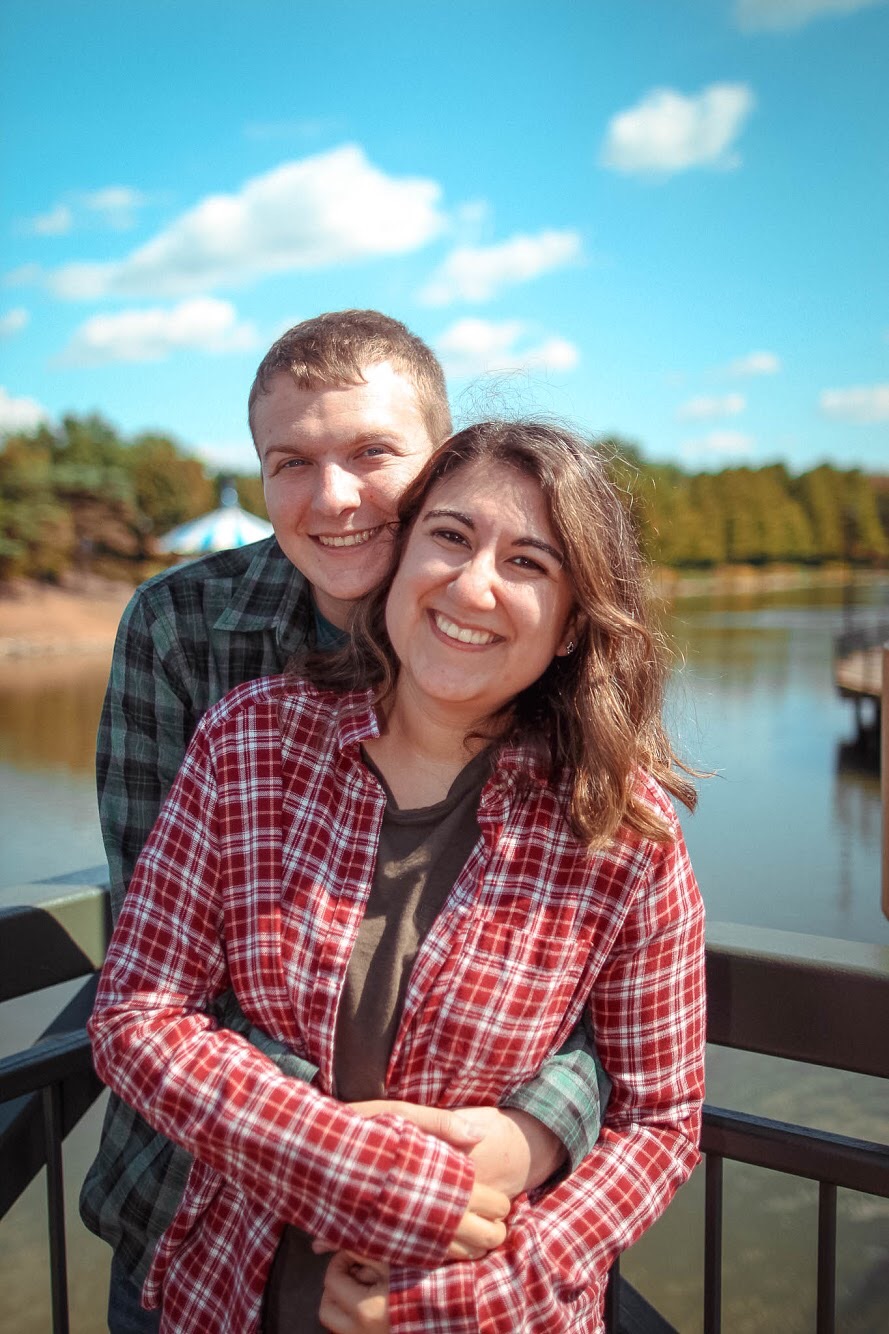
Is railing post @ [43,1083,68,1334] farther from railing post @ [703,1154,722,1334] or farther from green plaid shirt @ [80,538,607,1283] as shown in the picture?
railing post @ [703,1154,722,1334]

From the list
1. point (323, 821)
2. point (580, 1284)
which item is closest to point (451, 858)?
point (323, 821)

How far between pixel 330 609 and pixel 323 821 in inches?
19.1

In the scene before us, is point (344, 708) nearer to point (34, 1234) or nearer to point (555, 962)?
point (555, 962)

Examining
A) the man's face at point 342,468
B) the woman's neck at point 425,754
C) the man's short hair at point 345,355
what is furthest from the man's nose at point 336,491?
the woman's neck at point 425,754

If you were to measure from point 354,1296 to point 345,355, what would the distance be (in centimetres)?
117

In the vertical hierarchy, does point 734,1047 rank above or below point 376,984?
below

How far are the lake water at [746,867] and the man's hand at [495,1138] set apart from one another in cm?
47

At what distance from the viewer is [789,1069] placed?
12812mm

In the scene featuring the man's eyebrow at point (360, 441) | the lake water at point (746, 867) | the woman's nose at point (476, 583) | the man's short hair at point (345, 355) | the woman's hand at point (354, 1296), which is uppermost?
the man's short hair at point (345, 355)

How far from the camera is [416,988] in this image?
1.16 meters

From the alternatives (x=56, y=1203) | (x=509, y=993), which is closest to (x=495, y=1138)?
(x=509, y=993)

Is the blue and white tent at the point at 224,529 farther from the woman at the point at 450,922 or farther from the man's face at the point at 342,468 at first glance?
the woman at the point at 450,922

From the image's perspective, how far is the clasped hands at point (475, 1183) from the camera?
109 centimetres

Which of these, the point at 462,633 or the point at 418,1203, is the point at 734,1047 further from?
the point at 462,633
